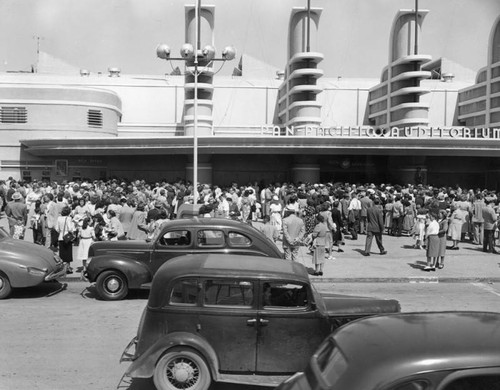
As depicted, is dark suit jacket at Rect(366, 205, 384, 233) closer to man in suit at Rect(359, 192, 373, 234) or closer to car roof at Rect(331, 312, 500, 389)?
man in suit at Rect(359, 192, 373, 234)

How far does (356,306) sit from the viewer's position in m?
6.96

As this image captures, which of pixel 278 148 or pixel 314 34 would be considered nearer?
pixel 278 148

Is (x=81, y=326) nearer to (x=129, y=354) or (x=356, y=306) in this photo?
(x=129, y=354)

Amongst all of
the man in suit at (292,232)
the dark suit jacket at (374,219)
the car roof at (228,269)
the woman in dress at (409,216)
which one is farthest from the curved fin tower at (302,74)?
the car roof at (228,269)

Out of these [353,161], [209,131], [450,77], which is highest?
[450,77]

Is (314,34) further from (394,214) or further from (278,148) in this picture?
(394,214)

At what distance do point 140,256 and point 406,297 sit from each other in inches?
229

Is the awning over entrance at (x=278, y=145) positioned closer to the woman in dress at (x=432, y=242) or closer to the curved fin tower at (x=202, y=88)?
the curved fin tower at (x=202, y=88)

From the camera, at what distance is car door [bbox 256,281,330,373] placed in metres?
6.28

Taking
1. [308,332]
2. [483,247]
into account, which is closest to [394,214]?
[483,247]

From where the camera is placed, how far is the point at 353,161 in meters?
34.8

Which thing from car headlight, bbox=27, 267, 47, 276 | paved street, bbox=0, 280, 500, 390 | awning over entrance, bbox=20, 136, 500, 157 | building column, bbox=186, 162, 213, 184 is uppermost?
awning over entrance, bbox=20, 136, 500, 157

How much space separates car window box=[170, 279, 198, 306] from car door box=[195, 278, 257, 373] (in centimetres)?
20

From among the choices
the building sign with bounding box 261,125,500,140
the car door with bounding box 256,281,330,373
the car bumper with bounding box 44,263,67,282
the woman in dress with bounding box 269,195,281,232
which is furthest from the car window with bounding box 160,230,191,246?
the building sign with bounding box 261,125,500,140
